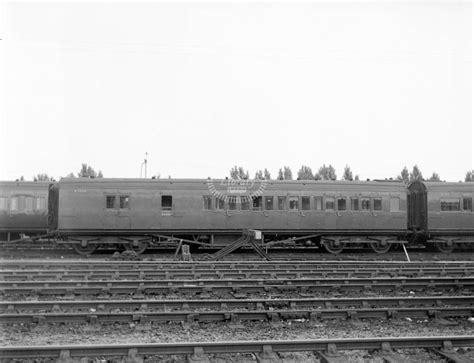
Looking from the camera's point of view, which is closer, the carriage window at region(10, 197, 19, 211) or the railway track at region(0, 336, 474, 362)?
the railway track at region(0, 336, 474, 362)

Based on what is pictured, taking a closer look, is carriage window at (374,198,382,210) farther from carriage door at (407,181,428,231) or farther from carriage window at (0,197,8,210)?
carriage window at (0,197,8,210)

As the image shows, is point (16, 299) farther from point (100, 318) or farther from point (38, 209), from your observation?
point (38, 209)

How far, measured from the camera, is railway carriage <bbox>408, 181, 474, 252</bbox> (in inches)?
882

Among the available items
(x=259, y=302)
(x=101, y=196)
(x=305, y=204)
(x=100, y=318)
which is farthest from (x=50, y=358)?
(x=305, y=204)

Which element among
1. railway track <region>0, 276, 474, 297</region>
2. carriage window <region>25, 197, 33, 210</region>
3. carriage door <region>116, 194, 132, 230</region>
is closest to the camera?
railway track <region>0, 276, 474, 297</region>

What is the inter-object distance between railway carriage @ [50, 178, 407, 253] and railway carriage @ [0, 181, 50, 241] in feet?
1.85

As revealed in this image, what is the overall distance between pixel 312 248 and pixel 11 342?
17.7m

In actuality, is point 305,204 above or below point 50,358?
above

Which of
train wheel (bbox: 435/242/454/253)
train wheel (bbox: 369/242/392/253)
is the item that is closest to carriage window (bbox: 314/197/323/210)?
train wheel (bbox: 369/242/392/253)

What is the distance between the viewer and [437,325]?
9.27m

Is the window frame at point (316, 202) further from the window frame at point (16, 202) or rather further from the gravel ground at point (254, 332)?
the window frame at point (16, 202)

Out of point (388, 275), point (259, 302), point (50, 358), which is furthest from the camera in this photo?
point (388, 275)

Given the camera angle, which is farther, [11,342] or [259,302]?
[259,302]

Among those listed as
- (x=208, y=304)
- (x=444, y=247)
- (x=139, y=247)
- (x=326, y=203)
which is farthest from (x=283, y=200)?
(x=208, y=304)
